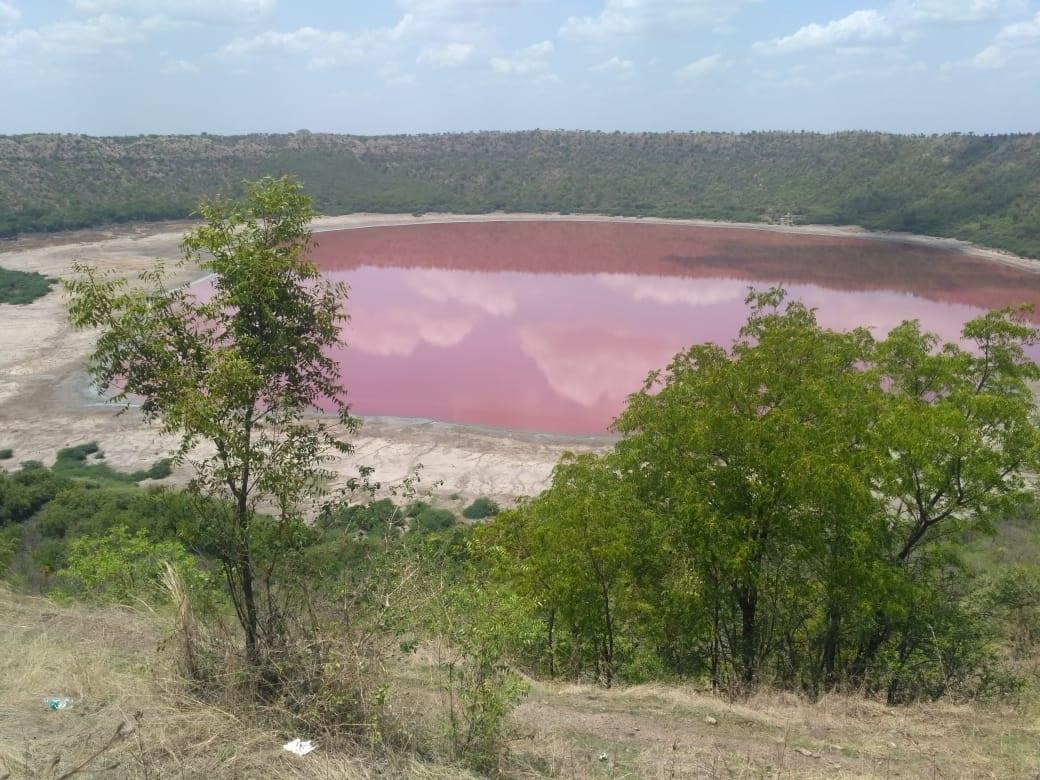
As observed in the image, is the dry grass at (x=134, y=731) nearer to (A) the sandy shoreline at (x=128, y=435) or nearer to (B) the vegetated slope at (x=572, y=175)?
(A) the sandy shoreline at (x=128, y=435)

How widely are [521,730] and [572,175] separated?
106469 mm

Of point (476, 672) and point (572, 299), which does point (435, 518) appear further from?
point (572, 299)

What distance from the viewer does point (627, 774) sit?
20.9ft

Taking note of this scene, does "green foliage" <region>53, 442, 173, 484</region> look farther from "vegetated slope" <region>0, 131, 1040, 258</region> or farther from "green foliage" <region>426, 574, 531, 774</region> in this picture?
"vegetated slope" <region>0, 131, 1040, 258</region>

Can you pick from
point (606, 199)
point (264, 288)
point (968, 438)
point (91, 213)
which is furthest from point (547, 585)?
point (606, 199)

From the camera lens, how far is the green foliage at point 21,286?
42.6m

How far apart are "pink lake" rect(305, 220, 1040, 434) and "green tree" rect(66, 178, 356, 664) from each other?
21023 mm

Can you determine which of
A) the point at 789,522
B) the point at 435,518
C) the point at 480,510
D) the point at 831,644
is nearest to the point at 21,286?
the point at 435,518

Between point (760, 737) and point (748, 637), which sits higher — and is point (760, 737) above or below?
above

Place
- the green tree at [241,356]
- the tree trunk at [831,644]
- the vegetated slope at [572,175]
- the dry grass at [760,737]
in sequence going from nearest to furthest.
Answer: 1. the green tree at [241,356]
2. the dry grass at [760,737]
3. the tree trunk at [831,644]
4. the vegetated slope at [572,175]

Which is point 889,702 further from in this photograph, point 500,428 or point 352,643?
point 500,428

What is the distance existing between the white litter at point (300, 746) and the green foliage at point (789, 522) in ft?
10.5

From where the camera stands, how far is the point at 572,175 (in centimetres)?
10844

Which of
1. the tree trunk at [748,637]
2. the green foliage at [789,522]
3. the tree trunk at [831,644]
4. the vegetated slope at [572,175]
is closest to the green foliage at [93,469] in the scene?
the green foliage at [789,522]
